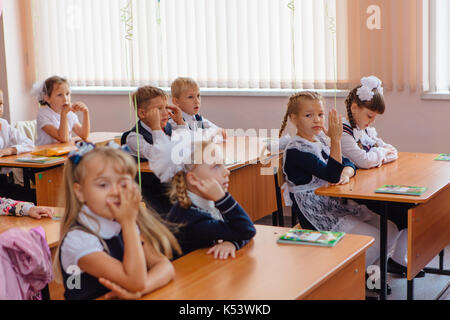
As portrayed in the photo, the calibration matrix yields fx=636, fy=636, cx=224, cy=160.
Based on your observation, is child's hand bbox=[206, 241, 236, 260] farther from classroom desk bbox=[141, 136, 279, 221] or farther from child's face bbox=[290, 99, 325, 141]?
classroom desk bbox=[141, 136, 279, 221]

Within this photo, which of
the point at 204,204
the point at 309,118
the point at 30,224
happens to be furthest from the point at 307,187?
the point at 30,224

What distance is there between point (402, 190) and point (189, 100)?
2086 mm

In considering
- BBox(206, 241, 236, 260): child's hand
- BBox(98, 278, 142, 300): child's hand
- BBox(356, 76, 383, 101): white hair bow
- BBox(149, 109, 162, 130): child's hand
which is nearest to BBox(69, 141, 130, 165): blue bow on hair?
BBox(98, 278, 142, 300): child's hand

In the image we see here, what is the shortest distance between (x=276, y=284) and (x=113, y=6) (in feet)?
13.4

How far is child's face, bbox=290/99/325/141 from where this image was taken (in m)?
2.89

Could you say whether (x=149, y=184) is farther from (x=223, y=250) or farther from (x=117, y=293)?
(x=117, y=293)

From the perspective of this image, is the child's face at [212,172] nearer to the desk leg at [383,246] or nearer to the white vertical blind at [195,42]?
the desk leg at [383,246]

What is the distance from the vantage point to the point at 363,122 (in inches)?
129

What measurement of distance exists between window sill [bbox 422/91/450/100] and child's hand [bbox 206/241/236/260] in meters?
2.84

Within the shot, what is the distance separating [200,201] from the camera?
1.95m

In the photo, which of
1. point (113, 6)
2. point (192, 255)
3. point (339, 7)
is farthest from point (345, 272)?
point (113, 6)

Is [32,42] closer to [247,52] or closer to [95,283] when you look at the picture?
[247,52]

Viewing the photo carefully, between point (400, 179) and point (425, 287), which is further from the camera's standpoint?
point (425, 287)
